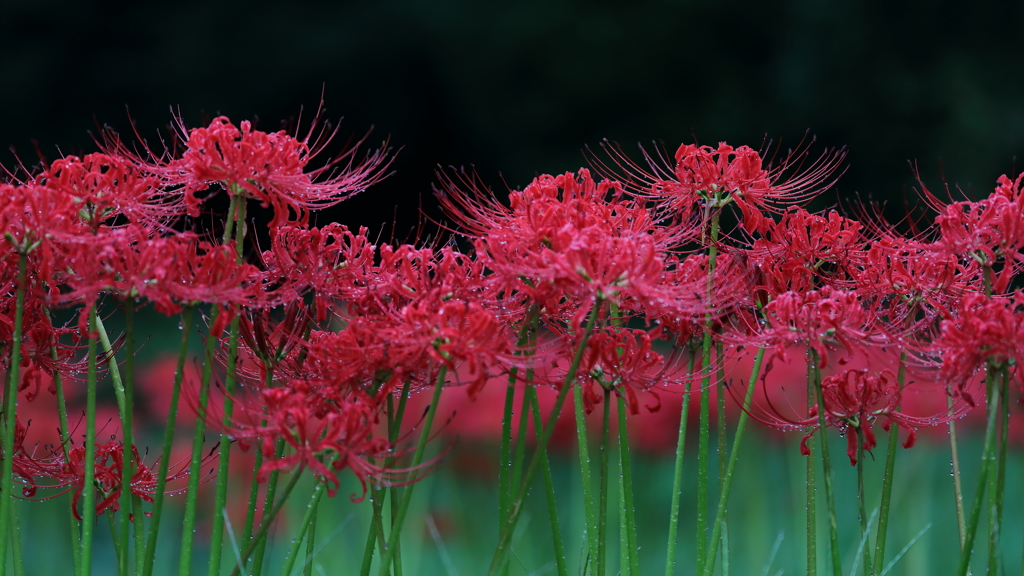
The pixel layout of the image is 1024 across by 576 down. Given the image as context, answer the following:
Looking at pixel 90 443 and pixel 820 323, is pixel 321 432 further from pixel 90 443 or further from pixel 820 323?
pixel 820 323

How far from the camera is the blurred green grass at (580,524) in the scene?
2.39 metres

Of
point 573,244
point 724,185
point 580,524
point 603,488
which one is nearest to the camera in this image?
point 573,244

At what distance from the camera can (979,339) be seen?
106 cm

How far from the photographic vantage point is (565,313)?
1289mm

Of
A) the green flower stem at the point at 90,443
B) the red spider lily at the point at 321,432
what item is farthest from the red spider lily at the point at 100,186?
the red spider lily at the point at 321,432

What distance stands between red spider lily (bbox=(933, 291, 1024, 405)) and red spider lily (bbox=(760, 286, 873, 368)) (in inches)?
4.1

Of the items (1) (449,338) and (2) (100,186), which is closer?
(1) (449,338)

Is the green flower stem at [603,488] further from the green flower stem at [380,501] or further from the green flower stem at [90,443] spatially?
the green flower stem at [90,443]

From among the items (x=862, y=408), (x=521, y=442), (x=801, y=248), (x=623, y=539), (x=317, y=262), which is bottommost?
(x=623, y=539)

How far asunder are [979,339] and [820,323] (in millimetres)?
185

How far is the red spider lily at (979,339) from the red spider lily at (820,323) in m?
0.10

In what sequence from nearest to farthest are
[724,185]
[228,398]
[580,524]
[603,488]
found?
[228,398] → [603,488] → [724,185] → [580,524]

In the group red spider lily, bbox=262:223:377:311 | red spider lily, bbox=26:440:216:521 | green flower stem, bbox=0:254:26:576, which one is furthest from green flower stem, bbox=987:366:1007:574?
green flower stem, bbox=0:254:26:576

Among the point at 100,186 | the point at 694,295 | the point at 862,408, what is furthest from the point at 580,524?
the point at 100,186
